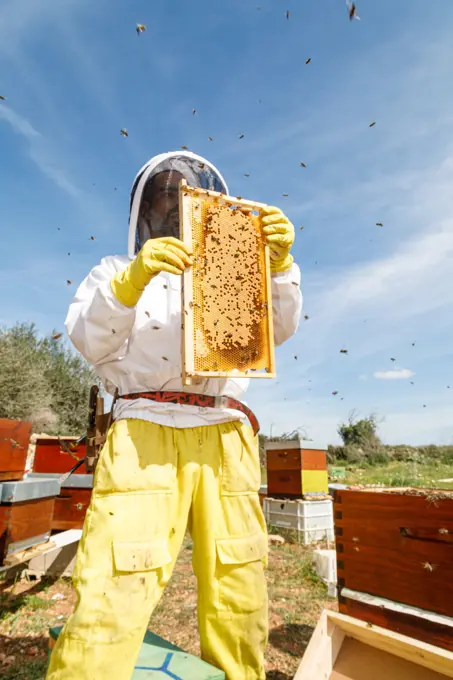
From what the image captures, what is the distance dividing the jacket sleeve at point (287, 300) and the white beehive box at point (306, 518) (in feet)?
16.2

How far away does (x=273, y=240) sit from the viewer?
2258mm

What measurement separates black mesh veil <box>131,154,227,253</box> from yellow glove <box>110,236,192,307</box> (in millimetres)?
538

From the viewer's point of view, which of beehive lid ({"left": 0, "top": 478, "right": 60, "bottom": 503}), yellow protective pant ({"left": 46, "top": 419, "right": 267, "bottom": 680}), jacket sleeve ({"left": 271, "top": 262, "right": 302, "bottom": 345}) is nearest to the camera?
yellow protective pant ({"left": 46, "top": 419, "right": 267, "bottom": 680})

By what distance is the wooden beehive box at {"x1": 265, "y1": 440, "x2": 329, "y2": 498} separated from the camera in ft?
22.2

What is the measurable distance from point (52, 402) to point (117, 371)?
19.6 metres

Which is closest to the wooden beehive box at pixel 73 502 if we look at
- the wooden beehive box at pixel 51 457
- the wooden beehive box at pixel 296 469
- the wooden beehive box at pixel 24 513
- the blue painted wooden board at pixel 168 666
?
the wooden beehive box at pixel 51 457

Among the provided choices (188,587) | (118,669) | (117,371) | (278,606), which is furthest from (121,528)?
(188,587)

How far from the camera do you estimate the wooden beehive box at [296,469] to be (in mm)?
6758

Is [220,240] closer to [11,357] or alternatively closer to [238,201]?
[238,201]

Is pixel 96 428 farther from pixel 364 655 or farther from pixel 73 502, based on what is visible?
pixel 73 502

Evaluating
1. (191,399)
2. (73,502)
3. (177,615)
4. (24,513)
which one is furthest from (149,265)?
(73,502)

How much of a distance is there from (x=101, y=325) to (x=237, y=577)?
130 cm

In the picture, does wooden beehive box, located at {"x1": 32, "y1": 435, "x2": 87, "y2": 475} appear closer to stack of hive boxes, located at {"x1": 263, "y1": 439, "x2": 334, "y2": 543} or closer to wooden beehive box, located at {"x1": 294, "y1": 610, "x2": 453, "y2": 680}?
stack of hive boxes, located at {"x1": 263, "y1": 439, "x2": 334, "y2": 543}

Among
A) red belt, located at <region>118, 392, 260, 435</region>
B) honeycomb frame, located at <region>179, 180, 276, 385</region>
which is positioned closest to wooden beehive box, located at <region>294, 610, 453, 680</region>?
red belt, located at <region>118, 392, 260, 435</region>
